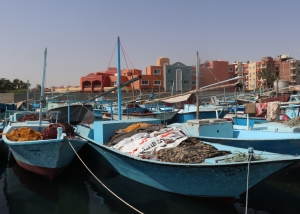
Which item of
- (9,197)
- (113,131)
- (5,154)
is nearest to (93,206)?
(9,197)

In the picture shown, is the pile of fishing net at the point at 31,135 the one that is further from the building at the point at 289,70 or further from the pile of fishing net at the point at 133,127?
the building at the point at 289,70

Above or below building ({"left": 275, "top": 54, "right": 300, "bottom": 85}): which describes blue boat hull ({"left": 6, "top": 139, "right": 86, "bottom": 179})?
below

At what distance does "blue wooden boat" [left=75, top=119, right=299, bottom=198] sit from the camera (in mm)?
6418

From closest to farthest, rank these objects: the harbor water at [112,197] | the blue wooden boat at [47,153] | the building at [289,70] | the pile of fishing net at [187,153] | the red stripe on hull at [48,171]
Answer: the pile of fishing net at [187,153]
the harbor water at [112,197]
the blue wooden boat at [47,153]
the red stripe on hull at [48,171]
the building at [289,70]

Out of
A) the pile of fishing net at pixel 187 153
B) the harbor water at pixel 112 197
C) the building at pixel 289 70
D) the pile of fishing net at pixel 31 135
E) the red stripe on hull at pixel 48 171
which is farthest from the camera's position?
the building at pixel 289 70

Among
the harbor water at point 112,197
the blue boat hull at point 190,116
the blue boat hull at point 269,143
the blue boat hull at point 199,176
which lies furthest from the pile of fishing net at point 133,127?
the blue boat hull at point 190,116

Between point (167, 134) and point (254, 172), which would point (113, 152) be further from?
point (254, 172)

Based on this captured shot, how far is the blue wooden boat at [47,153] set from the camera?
9.21m

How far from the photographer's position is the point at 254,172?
21.5ft

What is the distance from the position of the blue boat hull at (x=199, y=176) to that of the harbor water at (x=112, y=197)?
344mm

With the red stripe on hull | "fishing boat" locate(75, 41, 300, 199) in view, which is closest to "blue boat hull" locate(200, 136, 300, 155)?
"fishing boat" locate(75, 41, 300, 199)

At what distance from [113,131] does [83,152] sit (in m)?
1.85

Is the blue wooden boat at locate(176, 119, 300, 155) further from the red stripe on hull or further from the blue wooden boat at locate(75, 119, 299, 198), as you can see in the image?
the red stripe on hull

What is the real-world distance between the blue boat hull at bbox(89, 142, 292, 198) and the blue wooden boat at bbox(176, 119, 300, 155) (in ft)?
8.58
